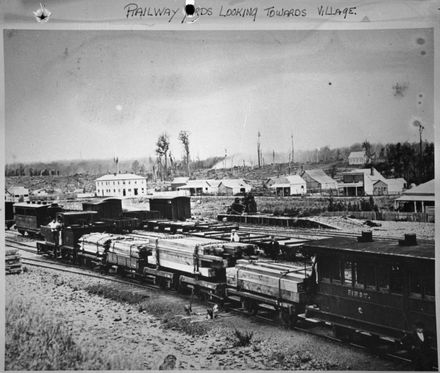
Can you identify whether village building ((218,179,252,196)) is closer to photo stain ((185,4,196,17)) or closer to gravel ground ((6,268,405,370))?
gravel ground ((6,268,405,370))

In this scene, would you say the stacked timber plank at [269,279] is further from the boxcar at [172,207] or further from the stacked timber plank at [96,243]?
the stacked timber plank at [96,243]

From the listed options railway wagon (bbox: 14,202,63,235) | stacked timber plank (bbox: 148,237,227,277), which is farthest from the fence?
railway wagon (bbox: 14,202,63,235)

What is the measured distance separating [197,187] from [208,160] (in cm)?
22

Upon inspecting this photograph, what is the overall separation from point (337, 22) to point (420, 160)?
1.02 m

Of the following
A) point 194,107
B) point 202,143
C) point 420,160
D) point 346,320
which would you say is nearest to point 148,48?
point 194,107

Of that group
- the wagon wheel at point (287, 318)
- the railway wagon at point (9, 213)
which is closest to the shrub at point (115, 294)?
the railway wagon at point (9, 213)

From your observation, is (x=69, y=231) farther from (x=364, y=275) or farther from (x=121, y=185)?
(x=364, y=275)

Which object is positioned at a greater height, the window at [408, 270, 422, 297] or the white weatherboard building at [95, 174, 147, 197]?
the white weatherboard building at [95, 174, 147, 197]

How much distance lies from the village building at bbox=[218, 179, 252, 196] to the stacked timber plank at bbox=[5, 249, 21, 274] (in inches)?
55.5

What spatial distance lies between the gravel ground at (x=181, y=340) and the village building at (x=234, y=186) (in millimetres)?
765

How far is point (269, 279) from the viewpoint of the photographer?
2.92 m

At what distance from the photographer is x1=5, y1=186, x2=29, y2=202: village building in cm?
311

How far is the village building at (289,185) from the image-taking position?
123 inches

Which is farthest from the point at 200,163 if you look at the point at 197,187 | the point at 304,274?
the point at 304,274
